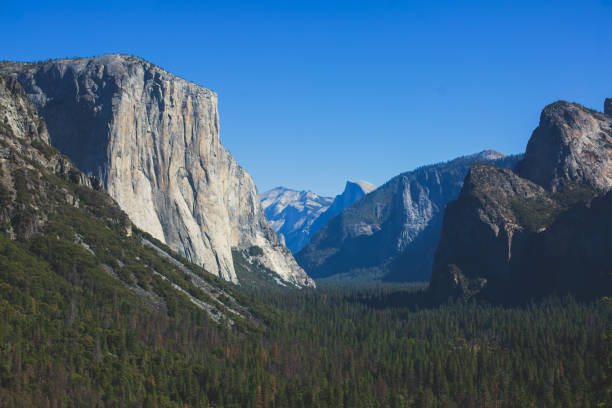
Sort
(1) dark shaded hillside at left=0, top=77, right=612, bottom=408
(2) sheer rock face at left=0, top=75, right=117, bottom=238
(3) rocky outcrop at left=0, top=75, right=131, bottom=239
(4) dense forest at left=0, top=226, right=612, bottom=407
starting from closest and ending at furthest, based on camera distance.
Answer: (4) dense forest at left=0, top=226, right=612, bottom=407, (1) dark shaded hillside at left=0, top=77, right=612, bottom=408, (2) sheer rock face at left=0, top=75, right=117, bottom=238, (3) rocky outcrop at left=0, top=75, right=131, bottom=239

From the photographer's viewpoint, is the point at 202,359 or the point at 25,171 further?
the point at 25,171

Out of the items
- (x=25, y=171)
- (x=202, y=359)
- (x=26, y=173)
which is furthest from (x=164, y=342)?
(x=25, y=171)

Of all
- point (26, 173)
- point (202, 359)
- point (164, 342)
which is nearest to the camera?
point (202, 359)

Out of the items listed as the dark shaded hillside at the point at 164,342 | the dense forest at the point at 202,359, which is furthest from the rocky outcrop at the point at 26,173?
the dense forest at the point at 202,359

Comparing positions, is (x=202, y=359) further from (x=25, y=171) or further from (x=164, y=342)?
(x=25, y=171)

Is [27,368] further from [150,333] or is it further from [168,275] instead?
[168,275]

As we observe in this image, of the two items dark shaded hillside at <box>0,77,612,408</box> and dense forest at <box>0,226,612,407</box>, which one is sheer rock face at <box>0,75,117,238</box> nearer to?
dark shaded hillside at <box>0,77,612,408</box>

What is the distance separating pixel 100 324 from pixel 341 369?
51.4m

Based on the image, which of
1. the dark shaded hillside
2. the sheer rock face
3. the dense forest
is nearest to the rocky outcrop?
the sheer rock face

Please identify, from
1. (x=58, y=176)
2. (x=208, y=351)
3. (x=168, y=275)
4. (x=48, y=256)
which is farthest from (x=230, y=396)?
(x=58, y=176)

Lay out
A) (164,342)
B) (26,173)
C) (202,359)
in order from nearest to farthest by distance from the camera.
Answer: (202,359) → (164,342) → (26,173)

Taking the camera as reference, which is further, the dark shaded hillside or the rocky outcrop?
the rocky outcrop

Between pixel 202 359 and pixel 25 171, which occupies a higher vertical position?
pixel 25 171

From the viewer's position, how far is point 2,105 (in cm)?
16950
